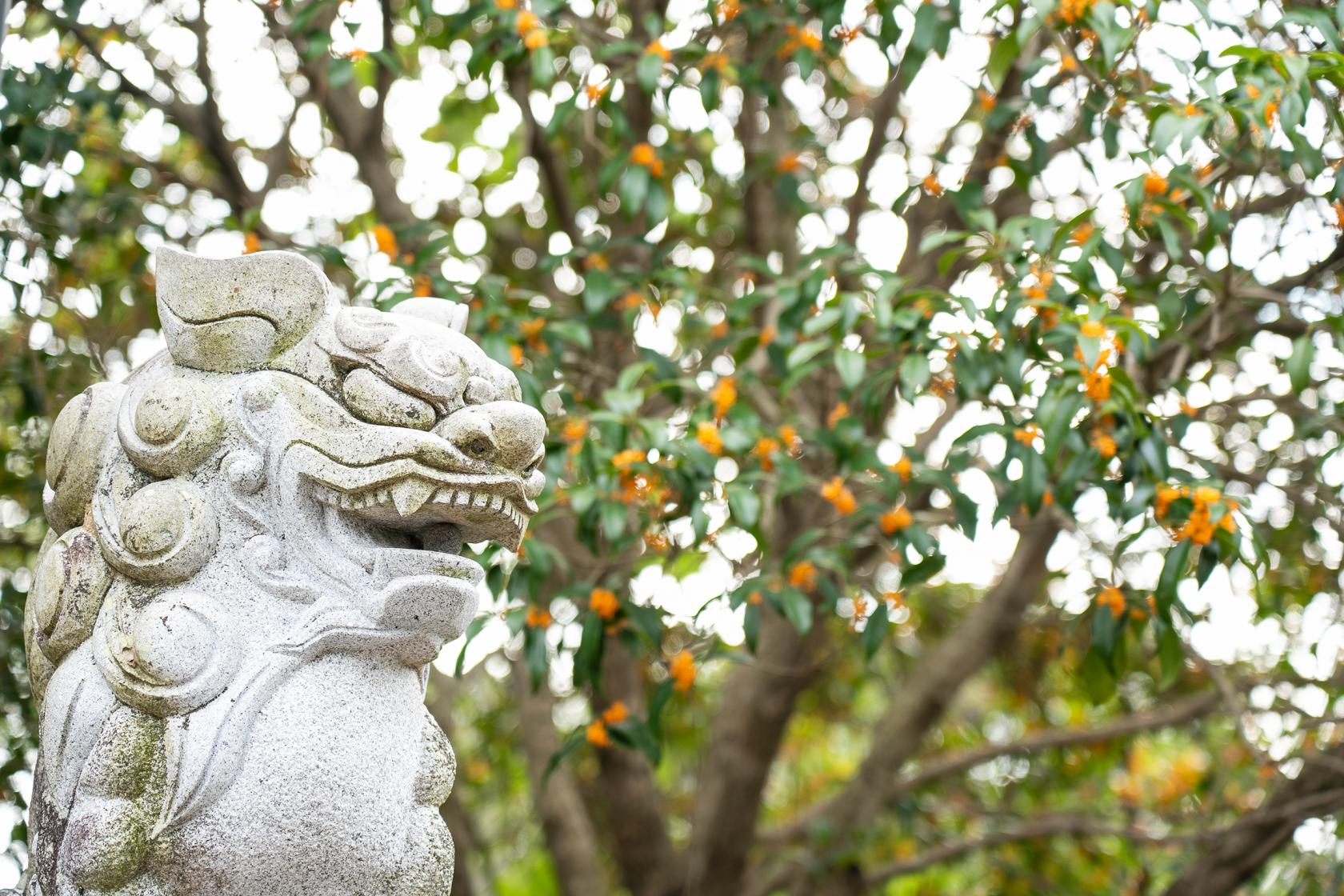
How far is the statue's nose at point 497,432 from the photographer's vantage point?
180 cm

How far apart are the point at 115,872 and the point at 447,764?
430 mm

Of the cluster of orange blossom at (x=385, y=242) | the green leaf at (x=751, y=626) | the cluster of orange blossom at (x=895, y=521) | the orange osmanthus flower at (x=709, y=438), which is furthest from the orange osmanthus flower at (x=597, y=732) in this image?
the cluster of orange blossom at (x=385, y=242)

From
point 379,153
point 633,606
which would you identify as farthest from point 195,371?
point 379,153

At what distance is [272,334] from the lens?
6.18 feet

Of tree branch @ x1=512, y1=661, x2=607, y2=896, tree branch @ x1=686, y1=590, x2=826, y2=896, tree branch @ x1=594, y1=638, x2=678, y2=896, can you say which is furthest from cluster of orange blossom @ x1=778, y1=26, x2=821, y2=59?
tree branch @ x1=512, y1=661, x2=607, y2=896

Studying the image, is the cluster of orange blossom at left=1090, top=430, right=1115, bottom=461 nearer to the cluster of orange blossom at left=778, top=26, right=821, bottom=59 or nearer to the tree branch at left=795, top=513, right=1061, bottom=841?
the cluster of orange blossom at left=778, top=26, right=821, bottom=59

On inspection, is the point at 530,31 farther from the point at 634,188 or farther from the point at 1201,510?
the point at 1201,510

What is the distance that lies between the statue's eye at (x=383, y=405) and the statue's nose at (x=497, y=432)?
0.10 feet

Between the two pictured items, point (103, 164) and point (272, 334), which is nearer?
point (272, 334)

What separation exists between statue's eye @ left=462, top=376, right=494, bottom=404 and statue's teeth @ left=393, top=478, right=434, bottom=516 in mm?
153

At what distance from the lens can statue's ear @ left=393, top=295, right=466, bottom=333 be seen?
2.06 metres

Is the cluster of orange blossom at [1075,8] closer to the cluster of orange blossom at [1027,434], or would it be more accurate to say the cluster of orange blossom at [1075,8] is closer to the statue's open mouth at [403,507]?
the cluster of orange blossom at [1027,434]

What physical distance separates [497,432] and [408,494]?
14 centimetres

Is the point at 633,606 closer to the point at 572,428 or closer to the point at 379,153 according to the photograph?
the point at 572,428
